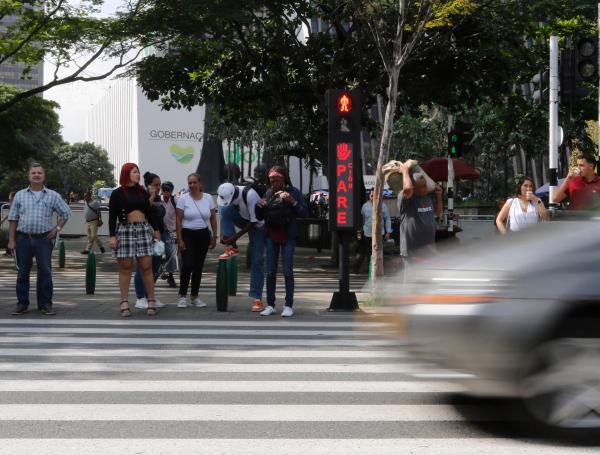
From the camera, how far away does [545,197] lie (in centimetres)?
3044

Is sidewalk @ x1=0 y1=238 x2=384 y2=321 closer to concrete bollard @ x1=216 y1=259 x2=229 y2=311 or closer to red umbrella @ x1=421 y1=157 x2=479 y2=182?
concrete bollard @ x1=216 y1=259 x2=229 y2=311

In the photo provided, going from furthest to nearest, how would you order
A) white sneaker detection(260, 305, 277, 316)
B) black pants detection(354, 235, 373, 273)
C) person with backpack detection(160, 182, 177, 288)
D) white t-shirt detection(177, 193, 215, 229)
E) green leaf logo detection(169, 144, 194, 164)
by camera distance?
green leaf logo detection(169, 144, 194, 164) → black pants detection(354, 235, 373, 273) → person with backpack detection(160, 182, 177, 288) → white t-shirt detection(177, 193, 215, 229) → white sneaker detection(260, 305, 277, 316)

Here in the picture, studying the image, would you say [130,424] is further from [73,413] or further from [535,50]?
[535,50]

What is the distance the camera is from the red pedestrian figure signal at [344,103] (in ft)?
37.3

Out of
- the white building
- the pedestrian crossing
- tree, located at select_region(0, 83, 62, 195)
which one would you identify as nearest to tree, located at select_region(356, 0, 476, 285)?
the pedestrian crossing

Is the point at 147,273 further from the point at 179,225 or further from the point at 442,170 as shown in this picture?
the point at 442,170

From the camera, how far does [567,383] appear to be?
475 cm

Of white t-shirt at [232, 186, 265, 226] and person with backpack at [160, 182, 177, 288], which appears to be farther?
person with backpack at [160, 182, 177, 288]

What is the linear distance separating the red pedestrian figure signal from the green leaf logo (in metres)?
110

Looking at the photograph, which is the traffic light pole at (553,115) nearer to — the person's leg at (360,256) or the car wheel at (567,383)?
the person's leg at (360,256)

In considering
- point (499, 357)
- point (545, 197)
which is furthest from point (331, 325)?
point (545, 197)

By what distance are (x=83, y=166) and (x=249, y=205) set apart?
418 feet

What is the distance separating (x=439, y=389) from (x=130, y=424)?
2232 millimetres

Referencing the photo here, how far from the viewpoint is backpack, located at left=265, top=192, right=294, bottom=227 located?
10.7m
